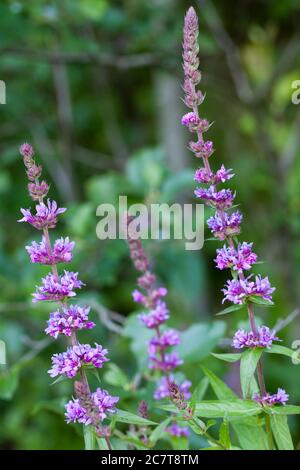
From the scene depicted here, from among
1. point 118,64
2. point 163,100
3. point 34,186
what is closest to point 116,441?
point 34,186

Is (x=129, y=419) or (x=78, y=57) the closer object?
(x=129, y=419)

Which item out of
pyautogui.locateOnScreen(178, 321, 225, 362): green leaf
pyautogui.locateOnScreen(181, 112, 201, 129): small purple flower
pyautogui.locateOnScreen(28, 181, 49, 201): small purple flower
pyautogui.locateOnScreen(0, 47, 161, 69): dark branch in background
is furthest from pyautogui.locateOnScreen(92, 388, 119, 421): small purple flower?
pyautogui.locateOnScreen(0, 47, 161, 69): dark branch in background

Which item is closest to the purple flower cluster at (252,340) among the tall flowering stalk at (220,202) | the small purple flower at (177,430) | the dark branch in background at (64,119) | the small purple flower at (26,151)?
the tall flowering stalk at (220,202)

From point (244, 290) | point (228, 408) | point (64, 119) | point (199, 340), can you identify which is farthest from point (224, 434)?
point (64, 119)

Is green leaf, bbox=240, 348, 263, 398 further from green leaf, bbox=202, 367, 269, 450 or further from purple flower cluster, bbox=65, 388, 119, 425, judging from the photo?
purple flower cluster, bbox=65, 388, 119, 425

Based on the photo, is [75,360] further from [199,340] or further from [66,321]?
[199,340]

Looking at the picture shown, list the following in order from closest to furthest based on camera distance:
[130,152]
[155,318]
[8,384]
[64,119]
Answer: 1. [155,318]
2. [8,384]
3. [64,119]
4. [130,152]
